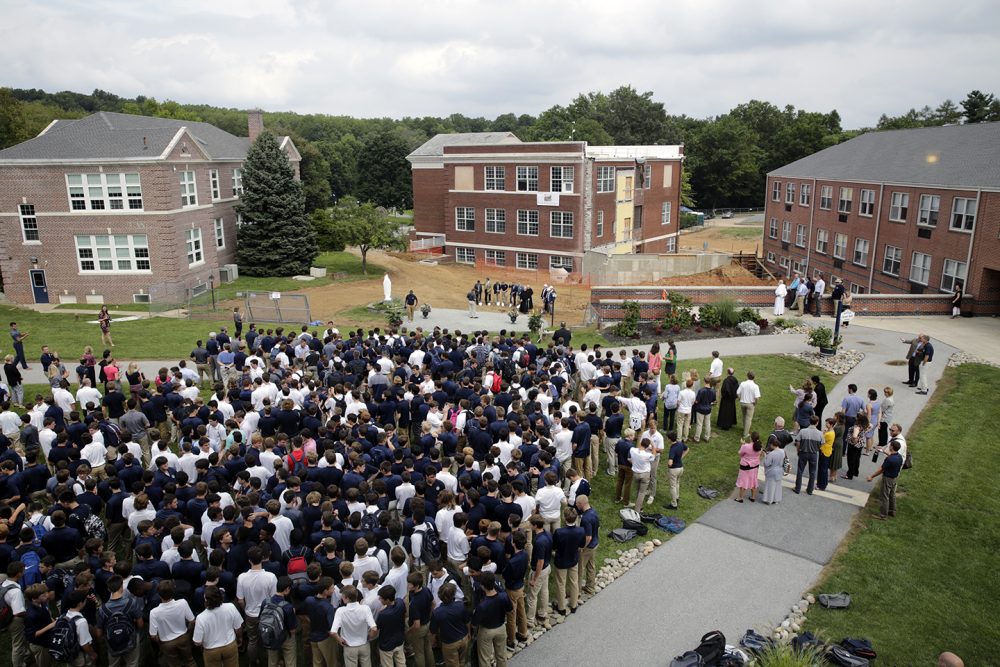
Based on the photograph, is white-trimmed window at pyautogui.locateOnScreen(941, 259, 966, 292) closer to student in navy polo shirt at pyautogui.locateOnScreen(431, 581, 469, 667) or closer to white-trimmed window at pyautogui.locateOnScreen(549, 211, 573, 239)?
white-trimmed window at pyautogui.locateOnScreen(549, 211, 573, 239)

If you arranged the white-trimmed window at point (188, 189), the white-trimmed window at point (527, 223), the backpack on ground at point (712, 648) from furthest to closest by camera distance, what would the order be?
1. the white-trimmed window at point (527, 223)
2. the white-trimmed window at point (188, 189)
3. the backpack on ground at point (712, 648)

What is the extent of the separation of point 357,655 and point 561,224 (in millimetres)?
41313

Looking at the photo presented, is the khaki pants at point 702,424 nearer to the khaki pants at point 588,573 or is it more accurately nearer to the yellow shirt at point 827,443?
the yellow shirt at point 827,443

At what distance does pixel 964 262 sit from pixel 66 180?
46.6 meters

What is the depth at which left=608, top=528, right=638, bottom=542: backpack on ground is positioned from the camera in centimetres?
1291

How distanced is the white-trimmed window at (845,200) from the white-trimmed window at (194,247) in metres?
41.3

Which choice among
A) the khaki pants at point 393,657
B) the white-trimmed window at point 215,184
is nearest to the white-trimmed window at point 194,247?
the white-trimmed window at point 215,184

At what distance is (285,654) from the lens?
29.5 feet

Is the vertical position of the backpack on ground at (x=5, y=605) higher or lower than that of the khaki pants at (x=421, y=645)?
higher

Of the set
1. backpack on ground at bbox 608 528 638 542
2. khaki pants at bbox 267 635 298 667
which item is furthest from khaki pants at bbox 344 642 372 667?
backpack on ground at bbox 608 528 638 542

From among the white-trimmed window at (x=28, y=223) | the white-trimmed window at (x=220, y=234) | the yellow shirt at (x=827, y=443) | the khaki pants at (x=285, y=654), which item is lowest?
the khaki pants at (x=285, y=654)

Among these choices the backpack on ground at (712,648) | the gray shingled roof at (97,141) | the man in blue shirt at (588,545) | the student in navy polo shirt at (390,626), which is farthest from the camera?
the gray shingled roof at (97,141)

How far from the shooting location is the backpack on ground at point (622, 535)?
42.3 ft

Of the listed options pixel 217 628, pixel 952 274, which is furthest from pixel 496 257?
pixel 217 628
